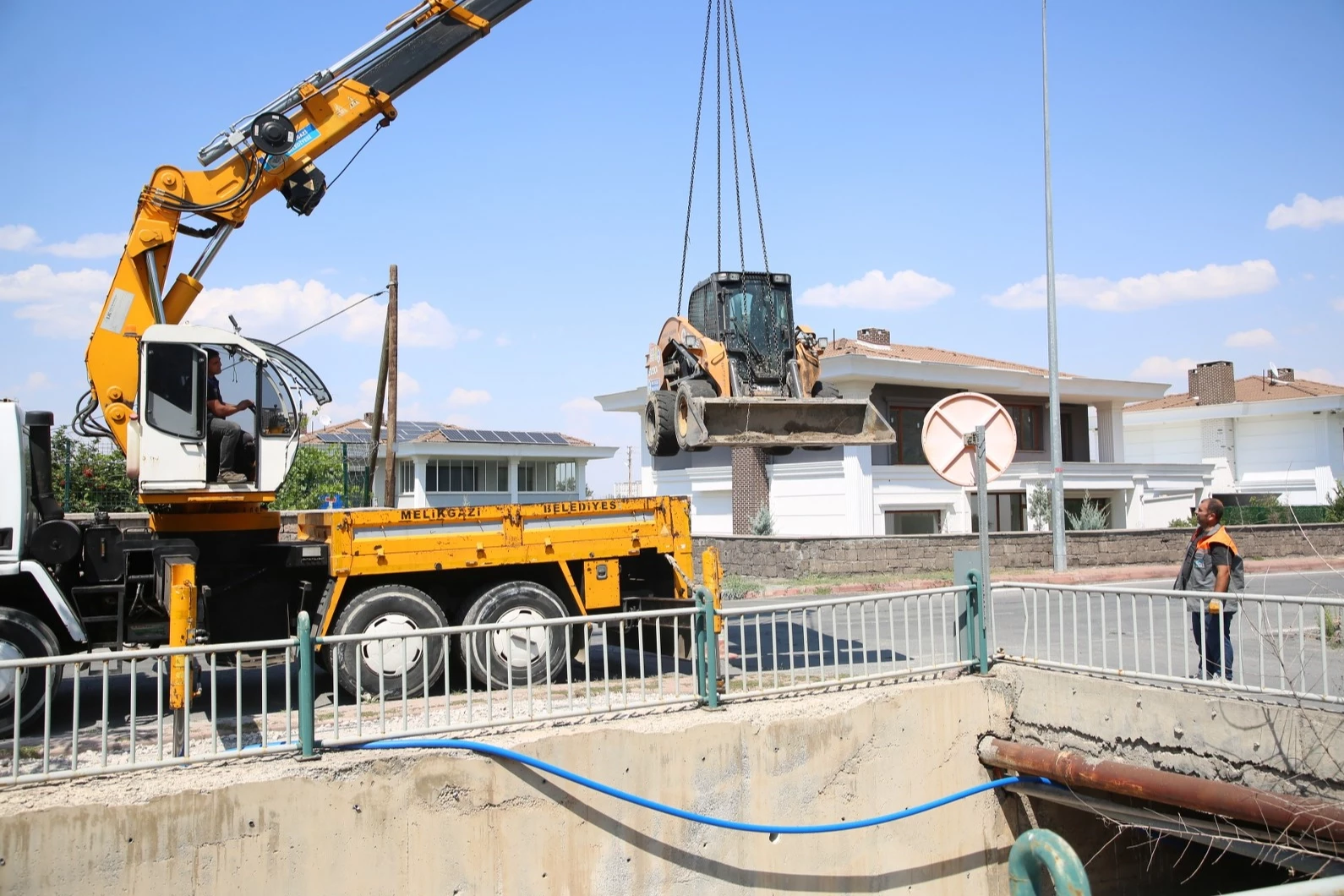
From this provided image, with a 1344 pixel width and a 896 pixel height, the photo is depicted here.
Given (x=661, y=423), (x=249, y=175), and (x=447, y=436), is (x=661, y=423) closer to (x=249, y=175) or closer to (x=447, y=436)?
(x=249, y=175)

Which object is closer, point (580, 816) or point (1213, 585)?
point (580, 816)

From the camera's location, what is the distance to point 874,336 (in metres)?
35.6

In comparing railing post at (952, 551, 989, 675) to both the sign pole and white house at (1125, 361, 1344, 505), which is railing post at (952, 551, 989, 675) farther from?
white house at (1125, 361, 1344, 505)

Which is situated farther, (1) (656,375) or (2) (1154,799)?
(1) (656,375)

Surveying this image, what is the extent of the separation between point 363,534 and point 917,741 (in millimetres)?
5159

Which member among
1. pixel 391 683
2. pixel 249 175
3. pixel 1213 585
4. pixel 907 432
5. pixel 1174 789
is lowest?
pixel 1174 789

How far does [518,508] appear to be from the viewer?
32.5ft

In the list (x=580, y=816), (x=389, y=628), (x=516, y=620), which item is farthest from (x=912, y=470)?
(x=580, y=816)

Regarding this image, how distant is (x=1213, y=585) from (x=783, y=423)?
3.86 meters

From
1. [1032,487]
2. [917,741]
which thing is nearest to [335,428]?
[1032,487]

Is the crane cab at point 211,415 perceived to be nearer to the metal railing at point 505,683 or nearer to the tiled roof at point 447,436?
the metal railing at point 505,683

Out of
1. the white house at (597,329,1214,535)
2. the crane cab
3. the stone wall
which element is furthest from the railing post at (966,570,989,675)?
the white house at (597,329,1214,535)

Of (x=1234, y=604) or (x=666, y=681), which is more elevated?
(x=1234, y=604)

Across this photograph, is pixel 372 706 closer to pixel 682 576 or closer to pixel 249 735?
pixel 249 735
